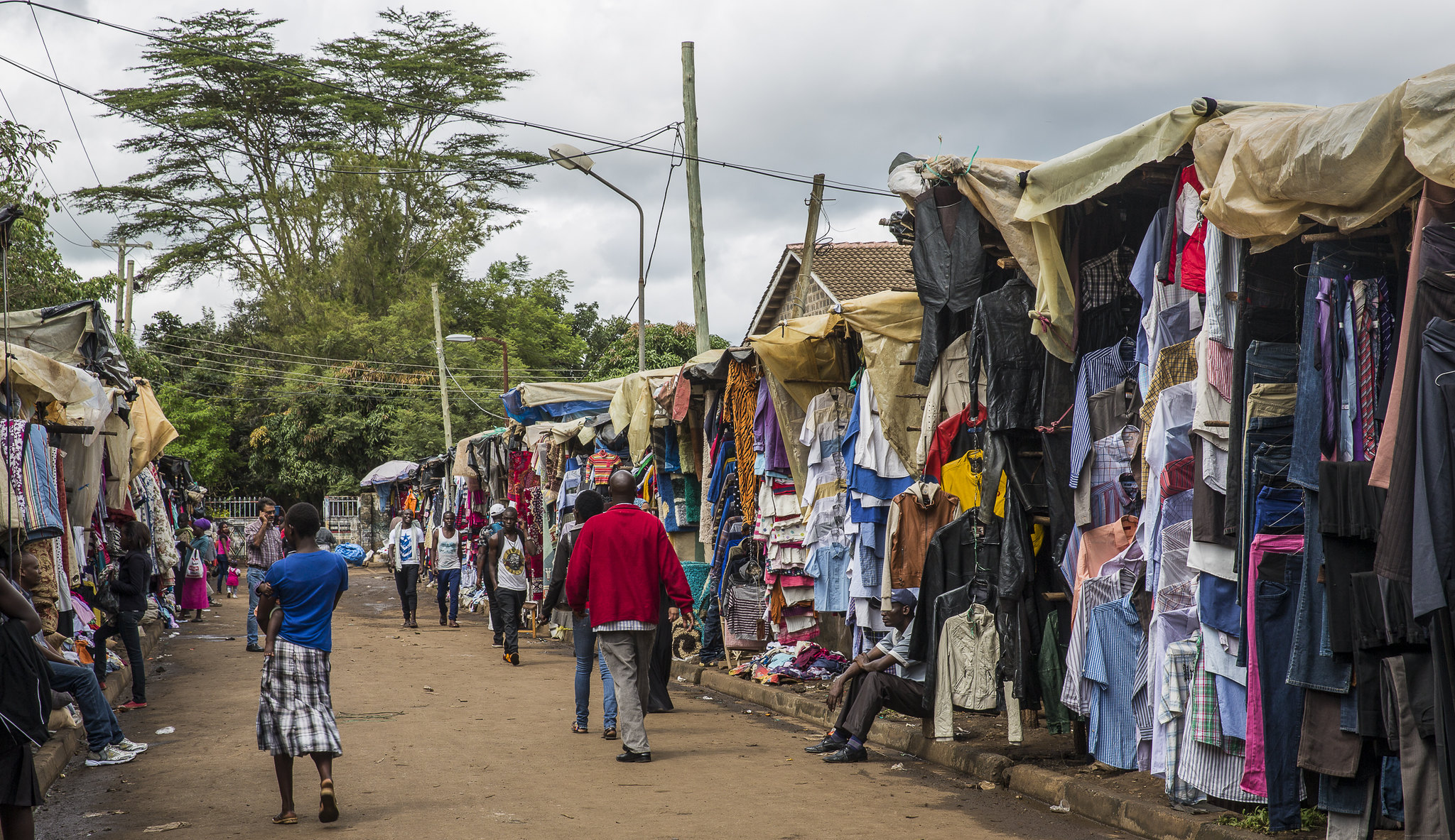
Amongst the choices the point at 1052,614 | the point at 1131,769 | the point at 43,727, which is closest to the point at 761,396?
the point at 1052,614

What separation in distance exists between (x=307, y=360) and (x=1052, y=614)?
4069cm

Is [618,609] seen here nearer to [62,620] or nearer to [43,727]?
[43,727]

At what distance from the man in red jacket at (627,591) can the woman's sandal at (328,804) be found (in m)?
2.35

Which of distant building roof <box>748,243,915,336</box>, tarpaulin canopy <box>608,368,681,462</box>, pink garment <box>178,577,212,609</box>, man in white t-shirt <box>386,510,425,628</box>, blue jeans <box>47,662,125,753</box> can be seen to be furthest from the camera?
distant building roof <box>748,243,915,336</box>

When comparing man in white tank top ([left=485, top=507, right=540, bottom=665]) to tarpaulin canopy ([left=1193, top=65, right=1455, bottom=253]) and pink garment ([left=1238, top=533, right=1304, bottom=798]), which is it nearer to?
pink garment ([left=1238, top=533, right=1304, bottom=798])

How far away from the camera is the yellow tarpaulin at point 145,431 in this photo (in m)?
13.8

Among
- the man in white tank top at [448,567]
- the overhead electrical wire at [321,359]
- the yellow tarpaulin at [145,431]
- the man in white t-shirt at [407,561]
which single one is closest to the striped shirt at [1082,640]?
the yellow tarpaulin at [145,431]

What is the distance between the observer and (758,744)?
954 centimetres

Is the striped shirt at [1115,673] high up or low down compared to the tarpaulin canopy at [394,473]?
down

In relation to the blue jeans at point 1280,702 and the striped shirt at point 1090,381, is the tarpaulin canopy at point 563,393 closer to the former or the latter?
the striped shirt at point 1090,381

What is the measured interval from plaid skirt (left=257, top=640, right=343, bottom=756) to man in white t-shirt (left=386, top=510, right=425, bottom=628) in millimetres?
13962

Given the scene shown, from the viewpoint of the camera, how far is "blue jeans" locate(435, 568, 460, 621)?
71.9 ft

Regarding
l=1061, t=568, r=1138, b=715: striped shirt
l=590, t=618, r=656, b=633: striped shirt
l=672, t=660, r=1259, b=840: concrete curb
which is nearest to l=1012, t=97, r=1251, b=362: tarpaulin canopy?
l=1061, t=568, r=1138, b=715: striped shirt

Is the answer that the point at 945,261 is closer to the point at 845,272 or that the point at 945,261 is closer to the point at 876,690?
the point at 876,690
